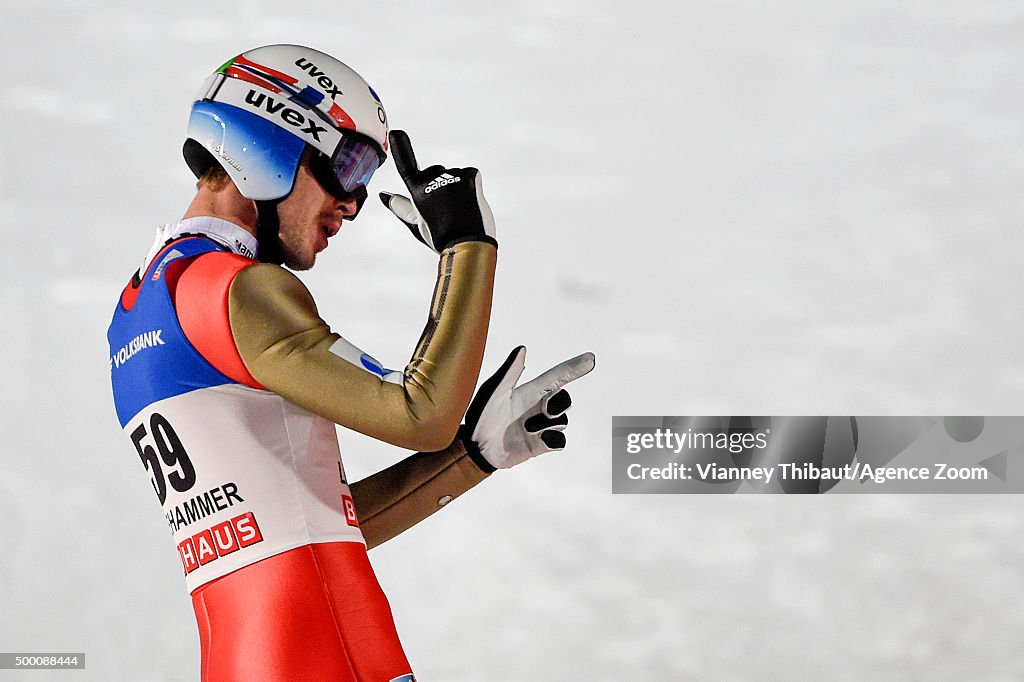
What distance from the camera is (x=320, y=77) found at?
1.66m

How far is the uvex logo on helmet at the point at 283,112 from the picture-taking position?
1.61 metres

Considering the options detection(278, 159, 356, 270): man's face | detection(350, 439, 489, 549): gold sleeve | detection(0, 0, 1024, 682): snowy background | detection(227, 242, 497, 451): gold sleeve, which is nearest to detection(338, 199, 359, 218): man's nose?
detection(278, 159, 356, 270): man's face

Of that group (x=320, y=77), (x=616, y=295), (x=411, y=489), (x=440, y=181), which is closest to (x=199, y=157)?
(x=320, y=77)

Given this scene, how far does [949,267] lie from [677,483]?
1.24m

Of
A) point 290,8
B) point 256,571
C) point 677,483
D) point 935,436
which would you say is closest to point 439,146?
point 290,8

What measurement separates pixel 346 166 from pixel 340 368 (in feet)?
1.20

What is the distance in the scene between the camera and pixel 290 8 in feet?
13.9

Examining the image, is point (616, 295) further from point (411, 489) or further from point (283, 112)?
point (283, 112)

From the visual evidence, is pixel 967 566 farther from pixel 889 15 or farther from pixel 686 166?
pixel 889 15

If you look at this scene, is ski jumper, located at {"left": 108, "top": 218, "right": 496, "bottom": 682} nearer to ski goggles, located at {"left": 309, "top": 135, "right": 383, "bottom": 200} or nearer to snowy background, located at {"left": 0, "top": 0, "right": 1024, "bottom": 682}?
ski goggles, located at {"left": 309, "top": 135, "right": 383, "bottom": 200}

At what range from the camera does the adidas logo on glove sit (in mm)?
1613

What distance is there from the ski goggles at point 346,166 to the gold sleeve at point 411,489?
1.42ft

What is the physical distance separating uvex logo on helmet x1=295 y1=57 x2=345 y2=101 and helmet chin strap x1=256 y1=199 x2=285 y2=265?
170mm

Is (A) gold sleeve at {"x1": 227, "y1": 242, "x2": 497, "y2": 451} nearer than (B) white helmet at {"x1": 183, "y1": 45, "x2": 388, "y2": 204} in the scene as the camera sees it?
Yes
